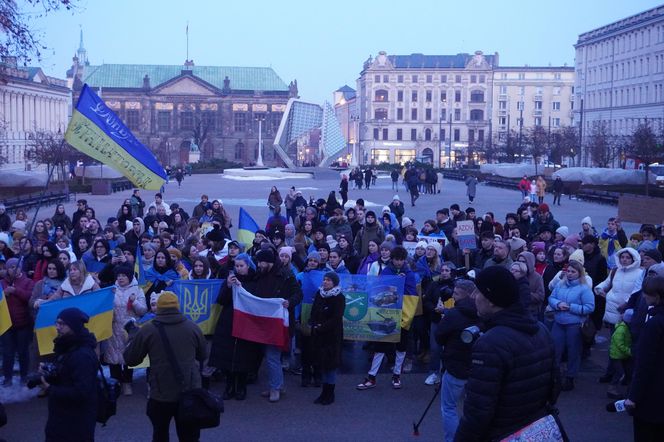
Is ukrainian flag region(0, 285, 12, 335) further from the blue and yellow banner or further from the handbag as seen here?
the handbag

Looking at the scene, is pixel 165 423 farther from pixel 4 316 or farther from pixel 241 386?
pixel 4 316

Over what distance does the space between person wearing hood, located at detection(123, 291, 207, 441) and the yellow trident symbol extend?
352 centimetres

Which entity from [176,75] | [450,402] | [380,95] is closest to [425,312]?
[450,402]

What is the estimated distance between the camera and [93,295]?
9.35 m

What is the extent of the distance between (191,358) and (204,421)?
0.50 m

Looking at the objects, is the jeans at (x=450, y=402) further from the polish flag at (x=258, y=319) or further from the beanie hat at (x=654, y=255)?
the beanie hat at (x=654, y=255)

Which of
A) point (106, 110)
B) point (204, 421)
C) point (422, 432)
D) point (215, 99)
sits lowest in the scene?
point (422, 432)

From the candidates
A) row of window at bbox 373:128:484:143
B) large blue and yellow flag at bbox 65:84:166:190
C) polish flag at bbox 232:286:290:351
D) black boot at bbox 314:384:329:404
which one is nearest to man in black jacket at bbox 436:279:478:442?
black boot at bbox 314:384:329:404

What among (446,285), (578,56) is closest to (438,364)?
(446,285)

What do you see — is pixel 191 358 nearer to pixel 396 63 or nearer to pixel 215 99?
pixel 215 99

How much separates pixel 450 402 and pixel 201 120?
387 ft

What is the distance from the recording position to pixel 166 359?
6.56m

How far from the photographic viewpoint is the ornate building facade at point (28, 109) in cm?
8531

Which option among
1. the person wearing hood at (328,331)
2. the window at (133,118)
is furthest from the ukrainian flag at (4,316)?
the window at (133,118)
